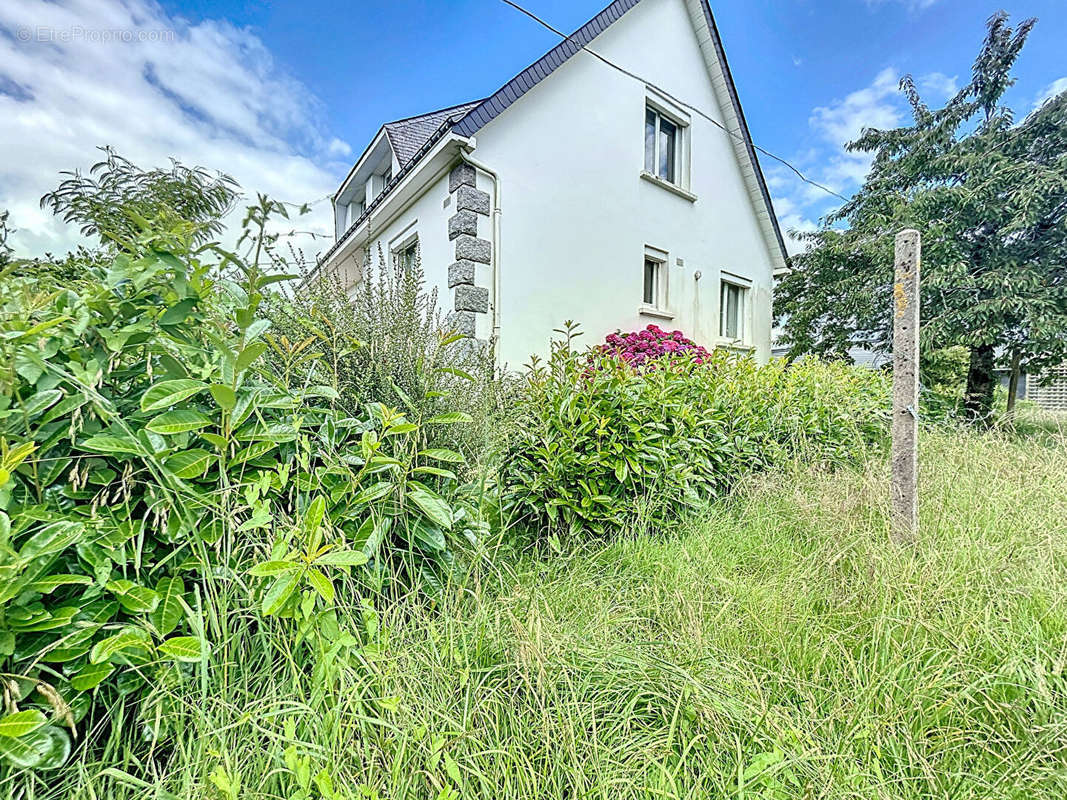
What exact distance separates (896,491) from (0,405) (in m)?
3.41

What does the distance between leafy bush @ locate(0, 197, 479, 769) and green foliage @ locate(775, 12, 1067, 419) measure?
9.23 metres

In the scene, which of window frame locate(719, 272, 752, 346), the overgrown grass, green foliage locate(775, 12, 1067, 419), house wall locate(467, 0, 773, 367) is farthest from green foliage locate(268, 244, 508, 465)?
green foliage locate(775, 12, 1067, 419)

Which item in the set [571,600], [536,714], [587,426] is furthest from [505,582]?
[587,426]

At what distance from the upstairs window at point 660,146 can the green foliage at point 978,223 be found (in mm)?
3983

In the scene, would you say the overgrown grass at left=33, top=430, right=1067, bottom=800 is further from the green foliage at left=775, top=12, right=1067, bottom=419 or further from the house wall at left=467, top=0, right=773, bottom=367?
the green foliage at left=775, top=12, right=1067, bottom=419

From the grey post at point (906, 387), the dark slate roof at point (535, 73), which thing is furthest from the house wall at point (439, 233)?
the grey post at point (906, 387)

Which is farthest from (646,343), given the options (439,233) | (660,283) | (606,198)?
(439,233)

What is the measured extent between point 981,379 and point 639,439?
9691mm

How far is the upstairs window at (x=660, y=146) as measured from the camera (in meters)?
7.03

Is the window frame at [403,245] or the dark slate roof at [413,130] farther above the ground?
the dark slate roof at [413,130]

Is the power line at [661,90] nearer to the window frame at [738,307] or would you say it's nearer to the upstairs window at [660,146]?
the upstairs window at [660,146]

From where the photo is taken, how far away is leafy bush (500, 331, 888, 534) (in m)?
2.46

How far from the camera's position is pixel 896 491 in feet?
7.48

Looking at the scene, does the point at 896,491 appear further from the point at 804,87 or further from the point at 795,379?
the point at 804,87
